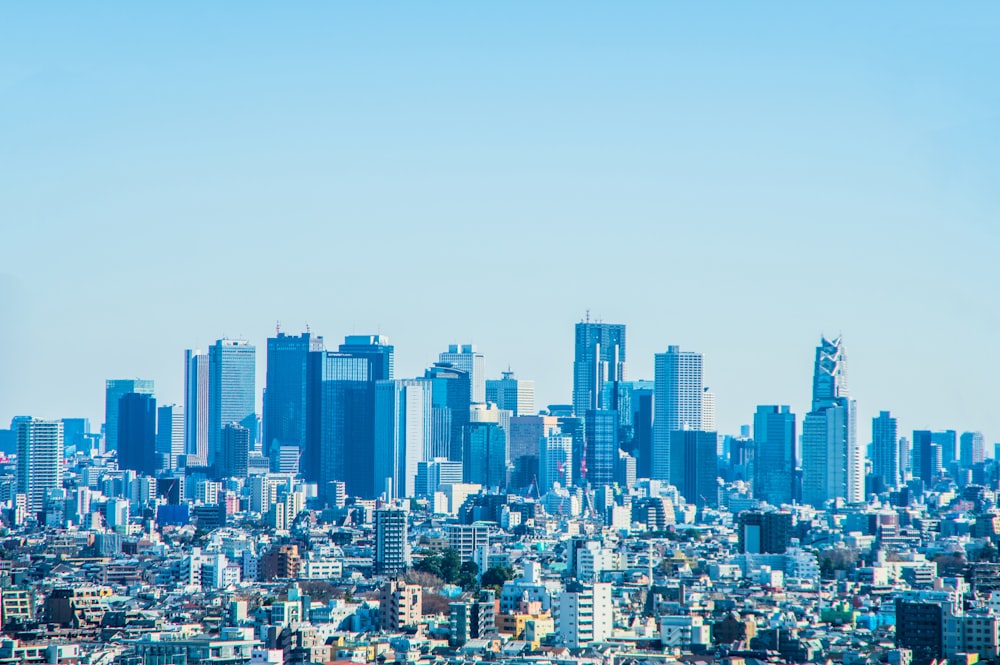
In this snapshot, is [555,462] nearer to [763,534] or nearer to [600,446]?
[600,446]

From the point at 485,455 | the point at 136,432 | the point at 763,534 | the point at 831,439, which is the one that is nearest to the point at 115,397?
the point at 136,432

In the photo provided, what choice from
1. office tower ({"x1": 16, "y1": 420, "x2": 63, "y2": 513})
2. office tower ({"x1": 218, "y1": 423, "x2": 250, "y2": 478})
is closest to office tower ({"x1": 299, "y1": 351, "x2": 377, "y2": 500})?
office tower ({"x1": 218, "y1": 423, "x2": 250, "y2": 478})

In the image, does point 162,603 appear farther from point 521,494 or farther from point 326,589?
point 521,494

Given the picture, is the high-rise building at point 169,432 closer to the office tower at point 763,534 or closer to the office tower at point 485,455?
the office tower at point 485,455

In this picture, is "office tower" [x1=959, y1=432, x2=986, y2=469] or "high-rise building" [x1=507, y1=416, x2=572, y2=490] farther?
"high-rise building" [x1=507, y1=416, x2=572, y2=490]

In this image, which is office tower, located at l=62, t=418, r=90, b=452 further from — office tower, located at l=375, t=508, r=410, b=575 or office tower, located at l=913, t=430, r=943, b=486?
office tower, located at l=375, t=508, r=410, b=575

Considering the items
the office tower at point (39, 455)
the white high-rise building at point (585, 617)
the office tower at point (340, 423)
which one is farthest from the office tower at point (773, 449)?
the white high-rise building at point (585, 617)
